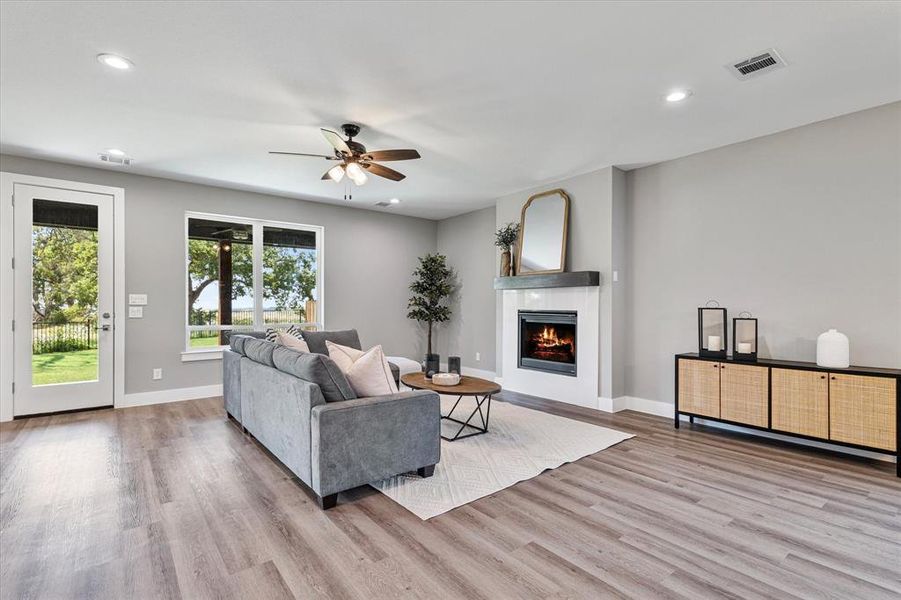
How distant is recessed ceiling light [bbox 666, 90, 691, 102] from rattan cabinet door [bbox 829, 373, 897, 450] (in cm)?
232

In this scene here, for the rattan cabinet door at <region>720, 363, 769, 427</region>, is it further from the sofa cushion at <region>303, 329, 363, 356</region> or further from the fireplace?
the sofa cushion at <region>303, 329, 363, 356</region>

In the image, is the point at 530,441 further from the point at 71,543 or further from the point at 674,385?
the point at 71,543

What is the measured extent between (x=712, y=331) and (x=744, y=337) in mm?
294

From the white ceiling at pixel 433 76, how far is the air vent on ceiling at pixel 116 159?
0.11m

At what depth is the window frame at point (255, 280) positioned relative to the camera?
550cm

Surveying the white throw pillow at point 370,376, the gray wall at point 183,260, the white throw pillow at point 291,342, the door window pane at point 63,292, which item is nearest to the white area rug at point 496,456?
the white throw pillow at point 370,376

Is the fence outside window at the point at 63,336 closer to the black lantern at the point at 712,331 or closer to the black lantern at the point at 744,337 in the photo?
the black lantern at the point at 712,331

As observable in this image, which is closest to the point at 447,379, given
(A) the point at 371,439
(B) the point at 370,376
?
(B) the point at 370,376

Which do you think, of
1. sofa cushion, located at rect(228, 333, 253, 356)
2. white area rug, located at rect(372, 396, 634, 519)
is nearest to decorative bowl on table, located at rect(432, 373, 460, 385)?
white area rug, located at rect(372, 396, 634, 519)

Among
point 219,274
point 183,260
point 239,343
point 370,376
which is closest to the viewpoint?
point 370,376

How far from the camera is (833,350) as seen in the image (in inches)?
133

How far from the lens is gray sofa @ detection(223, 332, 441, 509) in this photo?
8.50ft

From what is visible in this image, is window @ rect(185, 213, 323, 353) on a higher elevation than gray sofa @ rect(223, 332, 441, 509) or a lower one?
higher

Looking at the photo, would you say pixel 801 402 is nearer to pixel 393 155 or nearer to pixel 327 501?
pixel 327 501
